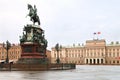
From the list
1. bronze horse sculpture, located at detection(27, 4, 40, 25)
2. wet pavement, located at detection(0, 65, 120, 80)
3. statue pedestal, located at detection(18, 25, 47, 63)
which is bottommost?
wet pavement, located at detection(0, 65, 120, 80)

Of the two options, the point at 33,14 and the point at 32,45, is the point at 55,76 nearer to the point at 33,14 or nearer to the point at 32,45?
the point at 32,45

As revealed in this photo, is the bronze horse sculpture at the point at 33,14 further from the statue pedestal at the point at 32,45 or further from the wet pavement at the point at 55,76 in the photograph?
the wet pavement at the point at 55,76

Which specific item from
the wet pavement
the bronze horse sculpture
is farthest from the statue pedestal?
the wet pavement

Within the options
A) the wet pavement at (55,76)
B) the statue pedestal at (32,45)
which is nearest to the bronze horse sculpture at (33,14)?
the statue pedestal at (32,45)

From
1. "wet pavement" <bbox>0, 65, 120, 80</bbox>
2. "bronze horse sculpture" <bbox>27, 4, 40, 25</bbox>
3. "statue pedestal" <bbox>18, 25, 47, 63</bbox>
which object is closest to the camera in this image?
"wet pavement" <bbox>0, 65, 120, 80</bbox>

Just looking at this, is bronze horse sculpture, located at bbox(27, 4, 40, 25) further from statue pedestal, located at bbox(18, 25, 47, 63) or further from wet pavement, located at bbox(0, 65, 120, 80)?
wet pavement, located at bbox(0, 65, 120, 80)

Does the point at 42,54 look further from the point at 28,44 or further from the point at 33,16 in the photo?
the point at 33,16

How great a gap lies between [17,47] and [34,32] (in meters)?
135

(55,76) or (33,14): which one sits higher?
(33,14)

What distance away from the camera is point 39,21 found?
62.8 m

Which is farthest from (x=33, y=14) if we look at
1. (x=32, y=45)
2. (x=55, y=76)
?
(x=55, y=76)

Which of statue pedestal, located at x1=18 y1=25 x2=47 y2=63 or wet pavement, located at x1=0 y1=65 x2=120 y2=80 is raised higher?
statue pedestal, located at x1=18 y1=25 x2=47 y2=63

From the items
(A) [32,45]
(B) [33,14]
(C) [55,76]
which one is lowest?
(C) [55,76]

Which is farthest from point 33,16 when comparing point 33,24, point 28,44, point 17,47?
point 17,47
